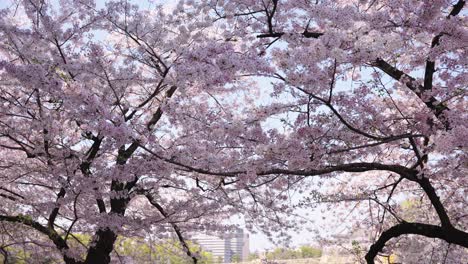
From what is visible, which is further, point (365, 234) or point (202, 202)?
point (365, 234)

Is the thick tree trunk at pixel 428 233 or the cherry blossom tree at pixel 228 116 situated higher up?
the cherry blossom tree at pixel 228 116

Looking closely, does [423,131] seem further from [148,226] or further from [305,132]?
[148,226]

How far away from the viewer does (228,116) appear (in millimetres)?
8125

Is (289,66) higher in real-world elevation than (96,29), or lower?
lower

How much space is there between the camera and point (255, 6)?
7473mm

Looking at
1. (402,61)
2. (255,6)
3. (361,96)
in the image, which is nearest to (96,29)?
(255,6)

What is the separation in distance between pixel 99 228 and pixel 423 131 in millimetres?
5589

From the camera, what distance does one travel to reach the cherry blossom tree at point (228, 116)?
564cm

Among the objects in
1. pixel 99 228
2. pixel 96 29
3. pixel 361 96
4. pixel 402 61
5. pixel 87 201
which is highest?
pixel 96 29

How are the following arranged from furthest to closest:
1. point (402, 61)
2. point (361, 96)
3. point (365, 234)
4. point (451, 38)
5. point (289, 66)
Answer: point (365, 234), point (402, 61), point (361, 96), point (451, 38), point (289, 66)

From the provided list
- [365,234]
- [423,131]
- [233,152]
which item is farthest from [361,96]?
[365,234]

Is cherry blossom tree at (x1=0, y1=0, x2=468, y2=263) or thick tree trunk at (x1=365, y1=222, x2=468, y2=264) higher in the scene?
cherry blossom tree at (x1=0, y1=0, x2=468, y2=263)

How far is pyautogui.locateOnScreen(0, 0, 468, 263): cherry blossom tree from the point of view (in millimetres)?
5645

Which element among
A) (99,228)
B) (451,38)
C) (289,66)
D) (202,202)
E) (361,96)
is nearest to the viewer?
(289,66)
